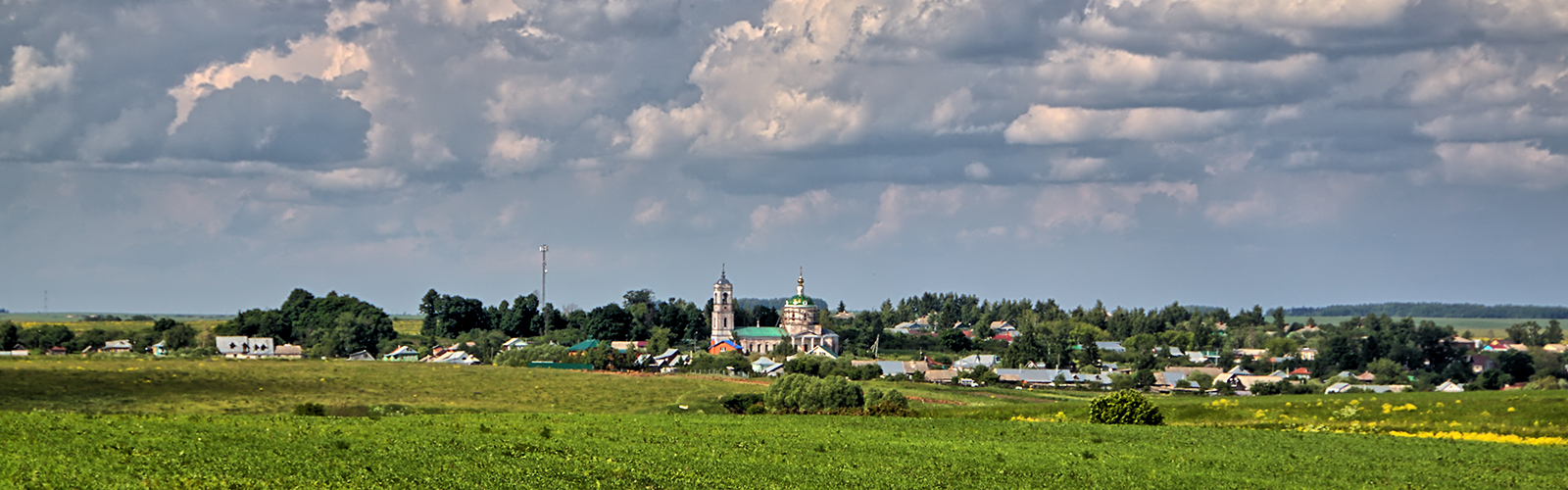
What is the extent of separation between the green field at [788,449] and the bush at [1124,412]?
101 inches

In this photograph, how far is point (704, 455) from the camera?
34094mm

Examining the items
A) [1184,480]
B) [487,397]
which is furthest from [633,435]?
[487,397]

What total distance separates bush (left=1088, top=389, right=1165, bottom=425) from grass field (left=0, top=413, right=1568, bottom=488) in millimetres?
5888

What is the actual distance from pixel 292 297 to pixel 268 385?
383 ft

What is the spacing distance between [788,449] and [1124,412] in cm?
2314

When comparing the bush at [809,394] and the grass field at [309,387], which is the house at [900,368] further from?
the bush at [809,394]

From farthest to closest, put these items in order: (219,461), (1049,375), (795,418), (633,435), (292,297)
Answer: (292,297)
(1049,375)
(795,418)
(633,435)
(219,461)

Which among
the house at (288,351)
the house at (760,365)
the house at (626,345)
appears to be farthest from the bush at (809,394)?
the house at (626,345)

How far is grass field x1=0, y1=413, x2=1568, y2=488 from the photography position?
84.7 ft

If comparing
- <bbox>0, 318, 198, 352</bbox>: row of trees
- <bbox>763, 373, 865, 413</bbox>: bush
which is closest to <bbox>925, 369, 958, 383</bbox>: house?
<bbox>763, 373, 865, 413</bbox>: bush

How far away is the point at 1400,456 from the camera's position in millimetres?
40094

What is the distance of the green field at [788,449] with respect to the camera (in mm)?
26359

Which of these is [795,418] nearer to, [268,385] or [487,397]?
[487,397]

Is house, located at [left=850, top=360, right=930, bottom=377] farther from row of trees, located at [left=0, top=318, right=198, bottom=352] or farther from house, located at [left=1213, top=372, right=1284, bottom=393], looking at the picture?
row of trees, located at [left=0, top=318, right=198, bottom=352]
